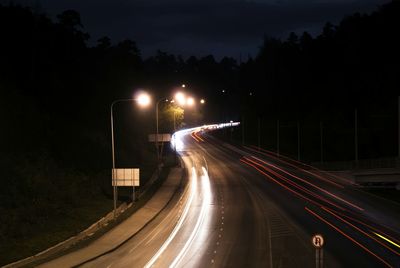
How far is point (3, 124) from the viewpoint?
172 ft

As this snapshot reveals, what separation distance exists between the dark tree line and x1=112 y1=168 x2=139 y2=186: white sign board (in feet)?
15.8

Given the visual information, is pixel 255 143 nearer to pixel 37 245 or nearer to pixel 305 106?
pixel 305 106

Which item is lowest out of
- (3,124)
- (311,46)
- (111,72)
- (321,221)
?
(321,221)

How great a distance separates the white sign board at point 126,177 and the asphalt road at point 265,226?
11.5ft

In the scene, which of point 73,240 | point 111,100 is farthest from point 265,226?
point 111,100

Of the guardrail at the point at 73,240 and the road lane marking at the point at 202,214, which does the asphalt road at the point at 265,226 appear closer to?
the road lane marking at the point at 202,214

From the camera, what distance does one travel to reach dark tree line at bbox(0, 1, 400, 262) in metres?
47.8

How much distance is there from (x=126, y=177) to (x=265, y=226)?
1175 cm

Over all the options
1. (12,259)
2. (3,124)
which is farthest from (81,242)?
(3,124)

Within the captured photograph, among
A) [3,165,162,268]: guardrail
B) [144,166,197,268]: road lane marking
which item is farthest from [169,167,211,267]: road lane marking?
[3,165,162,268]: guardrail

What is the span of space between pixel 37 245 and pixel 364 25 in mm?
116245

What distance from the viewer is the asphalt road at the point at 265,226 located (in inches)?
1059

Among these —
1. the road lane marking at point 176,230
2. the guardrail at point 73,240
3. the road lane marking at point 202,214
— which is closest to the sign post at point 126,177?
the guardrail at point 73,240

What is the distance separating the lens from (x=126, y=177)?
Result: 41281 millimetres
